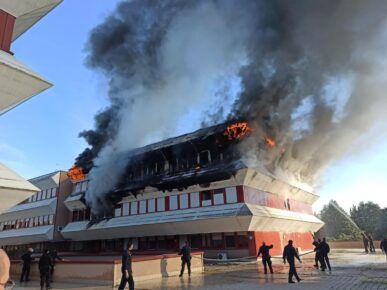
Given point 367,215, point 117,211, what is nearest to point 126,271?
point 117,211

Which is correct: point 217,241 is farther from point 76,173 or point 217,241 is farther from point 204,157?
point 76,173

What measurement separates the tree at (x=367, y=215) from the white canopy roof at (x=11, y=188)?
75.3 meters

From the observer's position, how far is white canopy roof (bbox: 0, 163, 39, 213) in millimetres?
6870

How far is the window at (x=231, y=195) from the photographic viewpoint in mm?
26691

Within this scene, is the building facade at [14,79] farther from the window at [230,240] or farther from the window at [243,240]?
the window at [230,240]

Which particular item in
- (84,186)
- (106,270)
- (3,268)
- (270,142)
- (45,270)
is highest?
(270,142)

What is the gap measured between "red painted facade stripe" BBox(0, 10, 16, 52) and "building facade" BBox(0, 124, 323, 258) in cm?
1996

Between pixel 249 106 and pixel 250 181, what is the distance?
7.18 m

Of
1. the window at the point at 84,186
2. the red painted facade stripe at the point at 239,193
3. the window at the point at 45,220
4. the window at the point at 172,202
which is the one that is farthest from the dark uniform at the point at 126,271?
the window at the point at 45,220

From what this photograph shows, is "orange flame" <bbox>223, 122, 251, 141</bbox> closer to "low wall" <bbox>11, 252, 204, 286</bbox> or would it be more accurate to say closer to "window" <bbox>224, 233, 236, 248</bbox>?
"window" <bbox>224, 233, 236, 248</bbox>

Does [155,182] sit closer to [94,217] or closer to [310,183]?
[94,217]

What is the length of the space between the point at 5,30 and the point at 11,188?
4.93 meters

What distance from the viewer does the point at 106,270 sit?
517 inches

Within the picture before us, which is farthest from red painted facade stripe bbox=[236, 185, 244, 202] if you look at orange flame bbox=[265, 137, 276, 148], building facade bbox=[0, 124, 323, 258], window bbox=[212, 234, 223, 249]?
orange flame bbox=[265, 137, 276, 148]
